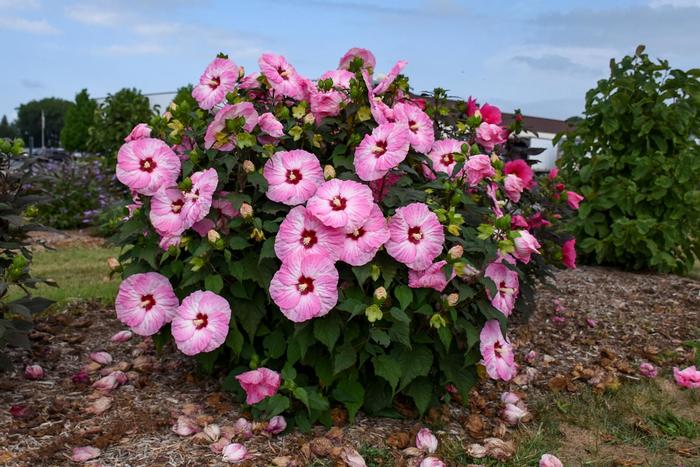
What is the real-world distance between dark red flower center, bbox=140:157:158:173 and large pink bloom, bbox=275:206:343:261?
2.07ft

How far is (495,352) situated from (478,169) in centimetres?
75

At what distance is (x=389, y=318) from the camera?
268 centimetres

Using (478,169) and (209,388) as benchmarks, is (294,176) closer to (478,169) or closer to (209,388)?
(478,169)

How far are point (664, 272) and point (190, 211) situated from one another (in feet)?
16.6

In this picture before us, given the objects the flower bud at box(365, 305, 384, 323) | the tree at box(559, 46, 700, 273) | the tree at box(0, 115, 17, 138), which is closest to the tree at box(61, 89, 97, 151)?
the tree at box(559, 46, 700, 273)

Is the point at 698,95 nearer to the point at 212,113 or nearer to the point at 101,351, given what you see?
the point at 212,113

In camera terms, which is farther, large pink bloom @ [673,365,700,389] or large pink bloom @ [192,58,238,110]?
large pink bloom @ [673,365,700,389]

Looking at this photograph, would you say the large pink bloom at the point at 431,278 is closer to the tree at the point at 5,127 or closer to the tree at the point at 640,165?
the tree at the point at 640,165

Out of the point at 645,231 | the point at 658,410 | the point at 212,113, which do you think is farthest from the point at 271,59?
the point at 645,231

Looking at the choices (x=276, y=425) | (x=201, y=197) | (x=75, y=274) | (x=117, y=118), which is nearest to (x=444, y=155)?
(x=201, y=197)

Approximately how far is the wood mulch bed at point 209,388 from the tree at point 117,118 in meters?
6.90

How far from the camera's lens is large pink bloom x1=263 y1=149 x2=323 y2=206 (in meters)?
2.72

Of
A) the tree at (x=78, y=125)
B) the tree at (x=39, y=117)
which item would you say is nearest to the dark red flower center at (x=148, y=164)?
the tree at (x=78, y=125)

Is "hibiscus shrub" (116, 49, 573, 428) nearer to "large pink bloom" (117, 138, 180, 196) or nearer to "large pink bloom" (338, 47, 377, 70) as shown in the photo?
"large pink bloom" (117, 138, 180, 196)
